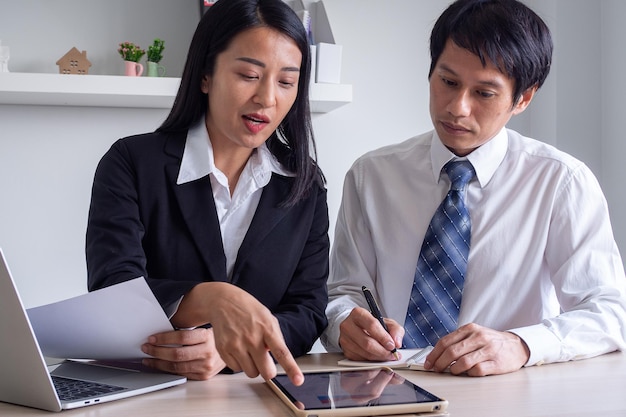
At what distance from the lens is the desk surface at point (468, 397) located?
977 mm

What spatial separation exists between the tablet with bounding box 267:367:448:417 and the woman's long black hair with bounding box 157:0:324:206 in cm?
46

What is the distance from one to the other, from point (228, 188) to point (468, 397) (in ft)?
2.16

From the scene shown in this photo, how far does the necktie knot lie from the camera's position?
5.43 ft

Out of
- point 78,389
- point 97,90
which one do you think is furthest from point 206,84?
point 97,90

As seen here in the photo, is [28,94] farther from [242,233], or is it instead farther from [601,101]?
[601,101]

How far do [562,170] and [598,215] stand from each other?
0.42 feet

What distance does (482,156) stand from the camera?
1.68m

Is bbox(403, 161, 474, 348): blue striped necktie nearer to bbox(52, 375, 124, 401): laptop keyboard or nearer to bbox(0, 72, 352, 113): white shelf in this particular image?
bbox(52, 375, 124, 401): laptop keyboard

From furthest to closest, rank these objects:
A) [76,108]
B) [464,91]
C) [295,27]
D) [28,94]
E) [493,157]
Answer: [76,108]
[28,94]
[493,157]
[464,91]
[295,27]

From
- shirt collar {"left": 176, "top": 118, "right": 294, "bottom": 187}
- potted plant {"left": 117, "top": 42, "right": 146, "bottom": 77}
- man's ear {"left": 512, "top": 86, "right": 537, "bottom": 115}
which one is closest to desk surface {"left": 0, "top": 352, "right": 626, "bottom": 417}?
shirt collar {"left": 176, "top": 118, "right": 294, "bottom": 187}

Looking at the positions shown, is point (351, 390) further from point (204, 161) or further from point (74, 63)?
point (74, 63)

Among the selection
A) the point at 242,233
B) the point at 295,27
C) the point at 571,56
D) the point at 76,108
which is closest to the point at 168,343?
the point at 242,233

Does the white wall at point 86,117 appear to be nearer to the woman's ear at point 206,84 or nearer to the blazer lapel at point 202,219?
the woman's ear at point 206,84

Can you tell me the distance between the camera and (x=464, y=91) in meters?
1.58
